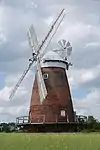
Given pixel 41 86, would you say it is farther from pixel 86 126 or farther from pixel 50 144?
pixel 50 144

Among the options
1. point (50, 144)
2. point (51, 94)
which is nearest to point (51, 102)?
point (51, 94)

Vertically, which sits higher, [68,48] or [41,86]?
[68,48]

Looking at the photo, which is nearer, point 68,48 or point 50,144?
point 50,144

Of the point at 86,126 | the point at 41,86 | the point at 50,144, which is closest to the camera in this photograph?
the point at 50,144

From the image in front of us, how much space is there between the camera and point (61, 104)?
54.2 metres

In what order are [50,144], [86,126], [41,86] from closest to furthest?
[50,144]
[41,86]
[86,126]

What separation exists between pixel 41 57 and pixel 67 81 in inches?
165

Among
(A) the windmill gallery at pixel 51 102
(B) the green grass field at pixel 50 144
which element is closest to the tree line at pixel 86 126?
(A) the windmill gallery at pixel 51 102

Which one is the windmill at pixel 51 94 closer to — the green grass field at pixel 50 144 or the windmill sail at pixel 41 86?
the windmill sail at pixel 41 86

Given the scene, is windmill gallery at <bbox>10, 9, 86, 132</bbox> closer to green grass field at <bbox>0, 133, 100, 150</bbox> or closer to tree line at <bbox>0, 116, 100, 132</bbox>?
tree line at <bbox>0, 116, 100, 132</bbox>

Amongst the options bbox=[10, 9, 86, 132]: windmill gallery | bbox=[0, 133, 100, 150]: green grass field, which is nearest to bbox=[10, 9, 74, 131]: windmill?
bbox=[10, 9, 86, 132]: windmill gallery

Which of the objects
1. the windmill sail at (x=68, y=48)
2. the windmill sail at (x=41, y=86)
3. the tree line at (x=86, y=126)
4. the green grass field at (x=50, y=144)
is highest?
the windmill sail at (x=68, y=48)

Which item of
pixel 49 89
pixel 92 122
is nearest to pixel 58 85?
pixel 49 89

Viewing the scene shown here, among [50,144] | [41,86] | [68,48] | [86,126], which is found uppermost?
[68,48]
